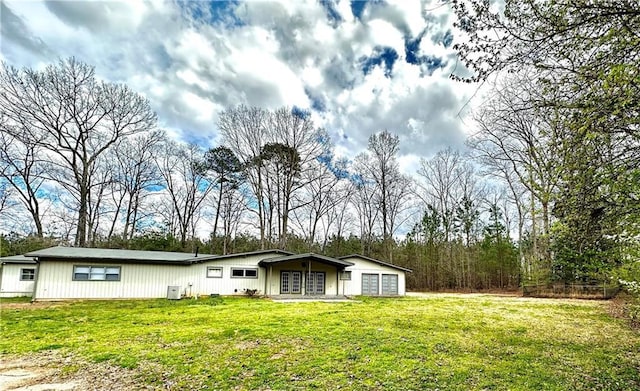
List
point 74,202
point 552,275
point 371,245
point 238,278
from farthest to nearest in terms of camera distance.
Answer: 1. point 371,245
2. point 74,202
3. point 552,275
4. point 238,278

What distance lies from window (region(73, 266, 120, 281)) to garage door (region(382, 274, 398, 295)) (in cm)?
1387

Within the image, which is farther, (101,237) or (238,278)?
(101,237)

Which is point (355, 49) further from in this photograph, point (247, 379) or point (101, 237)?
point (101, 237)

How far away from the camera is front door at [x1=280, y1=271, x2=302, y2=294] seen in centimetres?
1844

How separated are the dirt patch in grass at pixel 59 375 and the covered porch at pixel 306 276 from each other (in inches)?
471

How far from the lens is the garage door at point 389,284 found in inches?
793

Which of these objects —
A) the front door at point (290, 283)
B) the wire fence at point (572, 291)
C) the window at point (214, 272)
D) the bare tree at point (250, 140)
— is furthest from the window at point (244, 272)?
the wire fence at point (572, 291)

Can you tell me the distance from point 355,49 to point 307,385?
12223 millimetres

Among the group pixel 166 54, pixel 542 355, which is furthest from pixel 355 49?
pixel 542 355

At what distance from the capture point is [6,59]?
16297 mm

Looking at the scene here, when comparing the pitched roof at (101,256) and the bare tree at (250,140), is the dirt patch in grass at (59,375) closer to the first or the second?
the pitched roof at (101,256)

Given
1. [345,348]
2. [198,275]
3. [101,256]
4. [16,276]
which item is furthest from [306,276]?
[16,276]

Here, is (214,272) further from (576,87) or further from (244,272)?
(576,87)

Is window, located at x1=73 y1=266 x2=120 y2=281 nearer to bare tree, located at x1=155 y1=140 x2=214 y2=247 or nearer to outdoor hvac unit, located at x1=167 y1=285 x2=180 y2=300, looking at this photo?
outdoor hvac unit, located at x1=167 y1=285 x2=180 y2=300
